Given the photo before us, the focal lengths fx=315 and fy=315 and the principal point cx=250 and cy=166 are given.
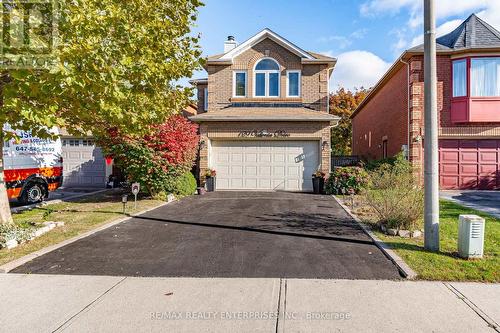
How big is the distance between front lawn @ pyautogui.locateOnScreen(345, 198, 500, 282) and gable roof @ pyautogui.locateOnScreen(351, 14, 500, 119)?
9849mm

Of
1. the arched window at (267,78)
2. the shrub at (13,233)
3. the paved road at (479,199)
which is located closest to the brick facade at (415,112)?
the paved road at (479,199)

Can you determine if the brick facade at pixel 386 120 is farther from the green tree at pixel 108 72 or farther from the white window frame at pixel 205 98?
the green tree at pixel 108 72

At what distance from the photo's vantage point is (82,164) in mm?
17297

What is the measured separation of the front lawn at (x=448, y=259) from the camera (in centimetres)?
456

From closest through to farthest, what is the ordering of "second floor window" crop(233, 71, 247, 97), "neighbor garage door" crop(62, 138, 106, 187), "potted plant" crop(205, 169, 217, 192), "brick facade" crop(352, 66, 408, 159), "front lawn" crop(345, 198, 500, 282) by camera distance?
"front lawn" crop(345, 198, 500, 282) → "potted plant" crop(205, 169, 217, 192) → "brick facade" crop(352, 66, 408, 159) → "second floor window" crop(233, 71, 247, 97) → "neighbor garage door" crop(62, 138, 106, 187)

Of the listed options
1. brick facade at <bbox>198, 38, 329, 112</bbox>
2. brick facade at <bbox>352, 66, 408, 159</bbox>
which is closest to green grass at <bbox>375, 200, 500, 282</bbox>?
brick facade at <bbox>352, 66, 408, 159</bbox>

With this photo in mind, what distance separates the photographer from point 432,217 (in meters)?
5.58

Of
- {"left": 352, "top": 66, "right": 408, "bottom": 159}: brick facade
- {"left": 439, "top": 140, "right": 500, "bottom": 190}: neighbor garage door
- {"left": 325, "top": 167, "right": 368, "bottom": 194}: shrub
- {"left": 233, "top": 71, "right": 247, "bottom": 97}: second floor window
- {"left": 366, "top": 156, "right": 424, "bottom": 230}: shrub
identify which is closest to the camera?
{"left": 366, "top": 156, "right": 424, "bottom": 230}: shrub

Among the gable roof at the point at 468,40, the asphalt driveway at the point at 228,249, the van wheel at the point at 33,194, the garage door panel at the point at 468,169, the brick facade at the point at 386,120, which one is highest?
the gable roof at the point at 468,40

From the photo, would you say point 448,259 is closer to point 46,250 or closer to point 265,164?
point 46,250

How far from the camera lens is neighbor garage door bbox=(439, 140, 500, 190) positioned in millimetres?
14570

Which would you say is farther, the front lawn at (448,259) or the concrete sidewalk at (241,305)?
the front lawn at (448,259)

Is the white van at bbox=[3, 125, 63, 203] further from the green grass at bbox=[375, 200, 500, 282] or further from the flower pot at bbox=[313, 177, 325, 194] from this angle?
the green grass at bbox=[375, 200, 500, 282]

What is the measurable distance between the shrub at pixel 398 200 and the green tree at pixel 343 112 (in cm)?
2630
